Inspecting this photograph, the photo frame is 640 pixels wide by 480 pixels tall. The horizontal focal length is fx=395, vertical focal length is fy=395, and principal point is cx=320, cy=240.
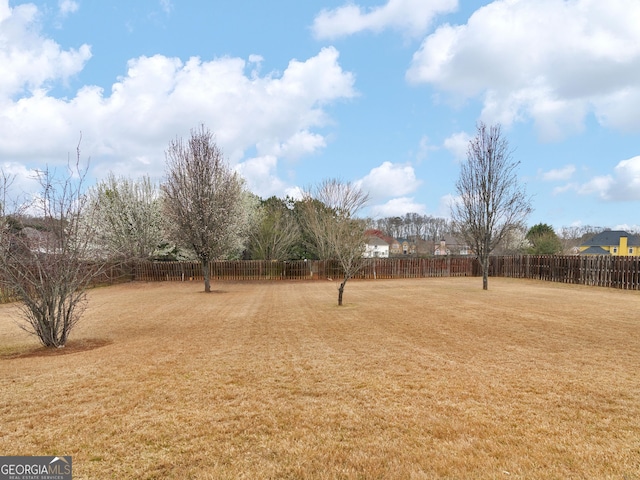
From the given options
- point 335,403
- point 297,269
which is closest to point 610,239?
point 297,269

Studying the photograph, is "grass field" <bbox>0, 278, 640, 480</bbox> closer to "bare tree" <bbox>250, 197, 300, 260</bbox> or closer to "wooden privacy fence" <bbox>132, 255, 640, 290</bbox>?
"wooden privacy fence" <bbox>132, 255, 640, 290</bbox>

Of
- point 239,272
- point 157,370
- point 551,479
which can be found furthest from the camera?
point 239,272

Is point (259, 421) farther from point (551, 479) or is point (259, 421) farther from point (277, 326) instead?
point (277, 326)

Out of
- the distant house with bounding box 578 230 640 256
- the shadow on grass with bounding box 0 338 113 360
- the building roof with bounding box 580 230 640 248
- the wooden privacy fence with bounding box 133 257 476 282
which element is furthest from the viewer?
the building roof with bounding box 580 230 640 248

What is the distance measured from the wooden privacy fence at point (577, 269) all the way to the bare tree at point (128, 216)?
25193 millimetres

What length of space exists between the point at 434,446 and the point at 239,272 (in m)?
25.8

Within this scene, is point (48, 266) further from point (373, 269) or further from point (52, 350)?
point (373, 269)

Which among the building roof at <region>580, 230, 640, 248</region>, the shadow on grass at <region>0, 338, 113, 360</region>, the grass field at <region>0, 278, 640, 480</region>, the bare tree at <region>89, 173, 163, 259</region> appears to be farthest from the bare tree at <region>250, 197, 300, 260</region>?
the building roof at <region>580, 230, 640, 248</region>

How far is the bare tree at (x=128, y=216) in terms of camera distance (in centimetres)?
2898

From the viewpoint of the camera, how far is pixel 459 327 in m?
8.85

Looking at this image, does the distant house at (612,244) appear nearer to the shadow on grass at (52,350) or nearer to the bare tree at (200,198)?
the bare tree at (200,198)

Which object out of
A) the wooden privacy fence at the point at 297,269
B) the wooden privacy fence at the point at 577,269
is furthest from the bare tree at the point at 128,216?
the wooden privacy fence at the point at 577,269

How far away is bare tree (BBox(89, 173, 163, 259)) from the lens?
29.0 meters

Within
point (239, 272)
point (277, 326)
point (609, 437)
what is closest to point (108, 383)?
point (277, 326)
